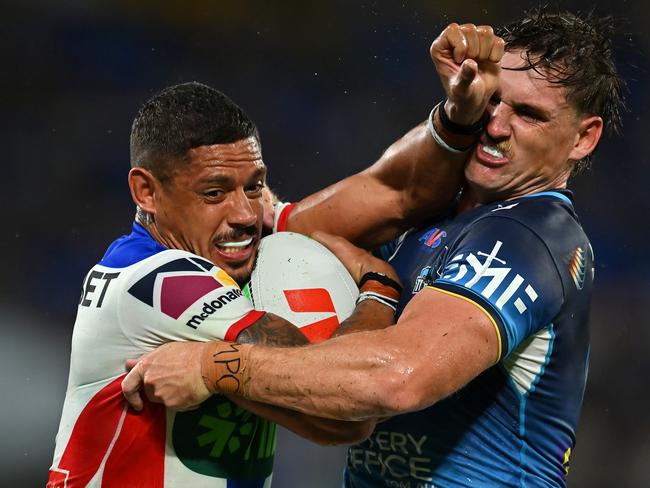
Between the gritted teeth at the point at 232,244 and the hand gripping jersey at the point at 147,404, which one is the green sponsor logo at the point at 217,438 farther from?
the gritted teeth at the point at 232,244

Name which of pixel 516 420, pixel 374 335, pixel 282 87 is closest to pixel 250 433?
pixel 374 335

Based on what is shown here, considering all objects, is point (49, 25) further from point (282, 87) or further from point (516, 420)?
point (516, 420)

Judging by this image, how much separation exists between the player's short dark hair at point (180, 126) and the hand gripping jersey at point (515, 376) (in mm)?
1020

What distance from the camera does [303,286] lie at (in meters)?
3.65

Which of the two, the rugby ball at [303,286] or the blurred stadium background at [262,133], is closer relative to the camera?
the rugby ball at [303,286]

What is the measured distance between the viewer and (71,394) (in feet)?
11.8

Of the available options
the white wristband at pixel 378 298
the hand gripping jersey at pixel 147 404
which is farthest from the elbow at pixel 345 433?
the white wristband at pixel 378 298

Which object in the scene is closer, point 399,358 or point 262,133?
point 399,358

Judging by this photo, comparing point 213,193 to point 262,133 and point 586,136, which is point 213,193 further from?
point 262,133

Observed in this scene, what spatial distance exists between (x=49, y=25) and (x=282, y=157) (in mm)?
2321

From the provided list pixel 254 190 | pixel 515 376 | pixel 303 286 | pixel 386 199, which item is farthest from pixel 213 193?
pixel 515 376

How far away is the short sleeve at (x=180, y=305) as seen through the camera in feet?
10.8

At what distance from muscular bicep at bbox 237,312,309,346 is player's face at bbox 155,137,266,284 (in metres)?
0.44

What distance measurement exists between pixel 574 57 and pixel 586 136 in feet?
1.10
